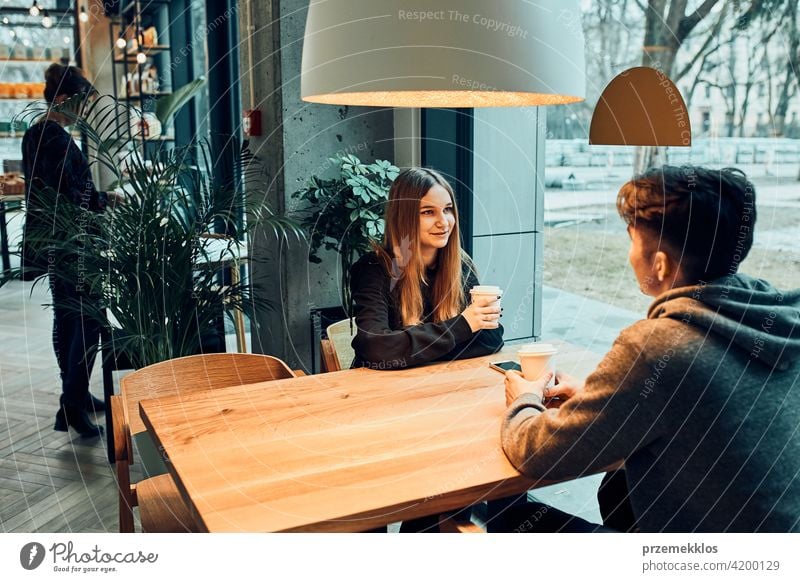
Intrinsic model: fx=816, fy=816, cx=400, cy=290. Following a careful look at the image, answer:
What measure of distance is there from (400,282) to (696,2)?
3.61ft

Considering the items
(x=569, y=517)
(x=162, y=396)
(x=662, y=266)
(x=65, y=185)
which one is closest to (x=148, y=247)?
(x=65, y=185)

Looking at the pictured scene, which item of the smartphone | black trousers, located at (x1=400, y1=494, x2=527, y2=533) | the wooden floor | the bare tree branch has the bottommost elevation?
the wooden floor

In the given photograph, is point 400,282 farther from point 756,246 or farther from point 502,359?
point 756,246

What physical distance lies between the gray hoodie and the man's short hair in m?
0.04

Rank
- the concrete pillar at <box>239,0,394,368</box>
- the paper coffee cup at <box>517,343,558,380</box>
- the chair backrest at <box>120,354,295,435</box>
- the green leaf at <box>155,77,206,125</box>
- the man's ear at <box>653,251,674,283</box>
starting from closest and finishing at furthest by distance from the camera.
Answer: the man's ear at <box>653,251,674,283</box> < the paper coffee cup at <box>517,343,558,380</box> < the chair backrest at <box>120,354,295,435</box> < the concrete pillar at <box>239,0,394,368</box> < the green leaf at <box>155,77,206,125</box>

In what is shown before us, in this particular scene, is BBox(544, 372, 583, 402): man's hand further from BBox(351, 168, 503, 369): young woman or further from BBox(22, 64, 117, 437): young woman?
BBox(22, 64, 117, 437): young woman

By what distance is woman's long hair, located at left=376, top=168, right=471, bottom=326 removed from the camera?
8.05 feet

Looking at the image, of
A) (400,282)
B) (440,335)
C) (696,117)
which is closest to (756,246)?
(696,117)

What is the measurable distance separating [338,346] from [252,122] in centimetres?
149

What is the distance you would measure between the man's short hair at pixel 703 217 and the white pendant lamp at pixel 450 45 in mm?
240

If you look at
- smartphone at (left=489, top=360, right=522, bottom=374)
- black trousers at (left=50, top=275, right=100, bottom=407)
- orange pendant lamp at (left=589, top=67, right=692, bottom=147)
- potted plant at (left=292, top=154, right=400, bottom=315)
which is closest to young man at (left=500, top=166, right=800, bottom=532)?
smartphone at (left=489, top=360, right=522, bottom=374)

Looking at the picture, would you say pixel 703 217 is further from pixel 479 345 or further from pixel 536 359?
pixel 479 345

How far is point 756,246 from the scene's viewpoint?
6.52ft

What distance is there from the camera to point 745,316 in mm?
1305
